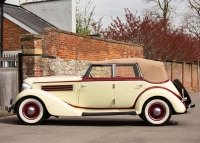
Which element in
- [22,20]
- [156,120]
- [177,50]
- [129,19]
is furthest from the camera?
[177,50]

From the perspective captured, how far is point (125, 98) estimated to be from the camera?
10.5m

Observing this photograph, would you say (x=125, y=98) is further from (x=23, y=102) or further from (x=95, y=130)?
(x=23, y=102)

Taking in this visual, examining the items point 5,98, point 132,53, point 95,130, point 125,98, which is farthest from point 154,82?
point 132,53

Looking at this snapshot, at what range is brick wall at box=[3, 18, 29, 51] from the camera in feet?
64.6

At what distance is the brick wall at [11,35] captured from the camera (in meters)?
19.7

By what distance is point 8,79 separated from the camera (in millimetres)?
13641

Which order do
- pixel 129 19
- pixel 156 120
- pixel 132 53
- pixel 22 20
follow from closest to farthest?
pixel 156 120
pixel 22 20
pixel 132 53
pixel 129 19


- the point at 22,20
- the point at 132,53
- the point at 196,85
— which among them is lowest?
the point at 196,85

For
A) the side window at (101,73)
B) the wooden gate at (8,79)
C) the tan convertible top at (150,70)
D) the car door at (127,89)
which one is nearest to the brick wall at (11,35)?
the wooden gate at (8,79)

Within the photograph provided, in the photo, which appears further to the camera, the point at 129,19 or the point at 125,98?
the point at 129,19

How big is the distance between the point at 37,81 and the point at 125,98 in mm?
2152

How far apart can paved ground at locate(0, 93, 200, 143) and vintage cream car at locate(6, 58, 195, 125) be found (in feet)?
1.06

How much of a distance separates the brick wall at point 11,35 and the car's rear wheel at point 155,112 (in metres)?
10.5

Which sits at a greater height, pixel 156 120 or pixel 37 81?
pixel 37 81
